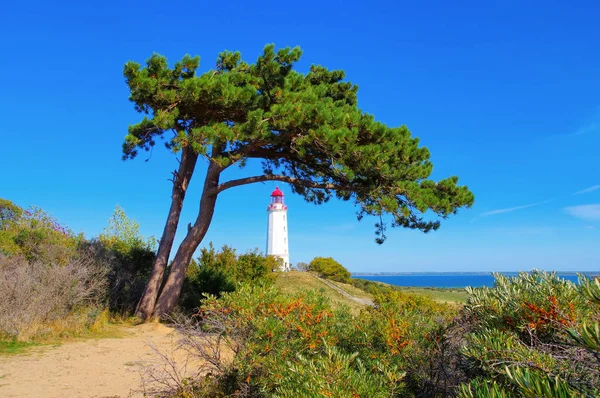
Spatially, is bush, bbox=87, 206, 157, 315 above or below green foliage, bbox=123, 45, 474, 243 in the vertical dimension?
below

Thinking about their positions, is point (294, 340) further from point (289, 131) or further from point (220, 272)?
point (220, 272)

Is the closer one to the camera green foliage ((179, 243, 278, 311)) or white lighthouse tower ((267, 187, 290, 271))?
green foliage ((179, 243, 278, 311))

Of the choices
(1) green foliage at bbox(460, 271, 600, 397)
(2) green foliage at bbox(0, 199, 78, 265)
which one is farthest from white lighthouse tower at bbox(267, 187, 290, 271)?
(1) green foliage at bbox(460, 271, 600, 397)

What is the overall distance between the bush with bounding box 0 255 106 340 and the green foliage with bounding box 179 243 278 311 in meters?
3.03

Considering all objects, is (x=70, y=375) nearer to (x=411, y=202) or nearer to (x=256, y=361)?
(x=256, y=361)

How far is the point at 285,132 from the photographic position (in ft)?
33.0

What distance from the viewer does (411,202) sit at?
378 inches

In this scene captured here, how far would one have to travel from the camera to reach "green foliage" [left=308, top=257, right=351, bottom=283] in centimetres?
3353

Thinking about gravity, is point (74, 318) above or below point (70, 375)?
above

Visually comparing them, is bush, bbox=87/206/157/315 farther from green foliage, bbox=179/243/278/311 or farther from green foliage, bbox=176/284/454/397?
green foliage, bbox=176/284/454/397

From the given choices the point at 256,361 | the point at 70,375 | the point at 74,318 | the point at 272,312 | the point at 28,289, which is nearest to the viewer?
the point at 256,361

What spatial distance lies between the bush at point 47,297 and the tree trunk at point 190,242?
1.79 metres

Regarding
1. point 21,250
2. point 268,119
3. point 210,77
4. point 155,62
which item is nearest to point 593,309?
point 268,119

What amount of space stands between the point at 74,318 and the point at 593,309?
10.6m
